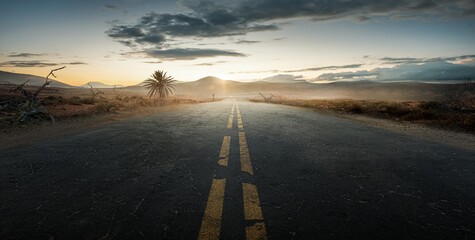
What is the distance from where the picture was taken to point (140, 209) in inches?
104

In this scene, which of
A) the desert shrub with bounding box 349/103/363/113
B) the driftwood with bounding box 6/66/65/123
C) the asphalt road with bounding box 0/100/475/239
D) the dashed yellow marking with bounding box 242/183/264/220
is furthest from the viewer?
the desert shrub with bounding box 349/103/363/113

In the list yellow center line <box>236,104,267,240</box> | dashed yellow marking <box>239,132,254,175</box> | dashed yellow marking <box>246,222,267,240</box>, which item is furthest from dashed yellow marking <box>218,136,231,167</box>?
dashed yellow marking <box>246,222,267,240</box>

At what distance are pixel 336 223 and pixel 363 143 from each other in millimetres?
4143

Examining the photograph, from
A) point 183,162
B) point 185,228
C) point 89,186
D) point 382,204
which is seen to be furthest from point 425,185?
point 89,186

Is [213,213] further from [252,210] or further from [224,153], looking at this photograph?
[224,153]

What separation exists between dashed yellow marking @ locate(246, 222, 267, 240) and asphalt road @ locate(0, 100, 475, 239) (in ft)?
0.05

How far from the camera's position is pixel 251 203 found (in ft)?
8.96

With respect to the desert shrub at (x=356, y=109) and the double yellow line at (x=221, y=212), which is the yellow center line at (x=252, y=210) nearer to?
the double yellow line at (x=221, y=212)

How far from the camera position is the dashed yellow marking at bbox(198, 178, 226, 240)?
217 cm

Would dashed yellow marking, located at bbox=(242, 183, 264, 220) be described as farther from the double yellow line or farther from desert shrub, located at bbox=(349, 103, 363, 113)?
desert shrub, located at bbox=(349, 103, 363, 113)

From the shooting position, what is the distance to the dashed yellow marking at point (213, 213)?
7.13ft

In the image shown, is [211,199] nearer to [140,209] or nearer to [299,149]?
[140,209]

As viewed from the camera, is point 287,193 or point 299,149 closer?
point 287,193

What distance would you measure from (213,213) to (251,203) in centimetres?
47
